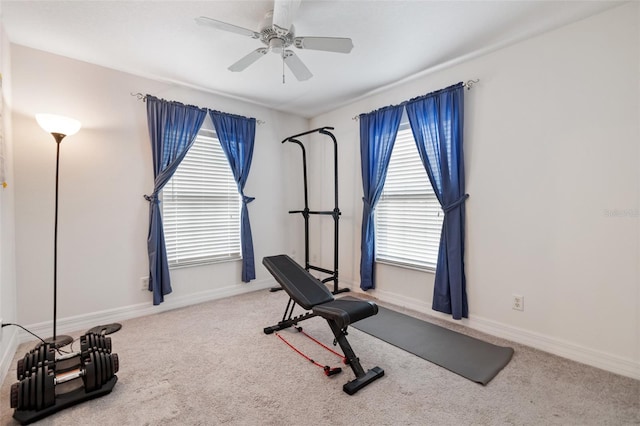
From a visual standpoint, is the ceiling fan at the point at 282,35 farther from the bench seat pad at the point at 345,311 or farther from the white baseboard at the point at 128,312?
the white baseboard at the point at 128,312

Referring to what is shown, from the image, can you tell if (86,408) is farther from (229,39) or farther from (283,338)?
(229,39)

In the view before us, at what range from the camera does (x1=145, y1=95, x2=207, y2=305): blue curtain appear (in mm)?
3174

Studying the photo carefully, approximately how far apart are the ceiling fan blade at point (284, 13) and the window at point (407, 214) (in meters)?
1.90

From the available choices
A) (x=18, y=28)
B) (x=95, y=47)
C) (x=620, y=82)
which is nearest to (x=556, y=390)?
(x=620, y=82)

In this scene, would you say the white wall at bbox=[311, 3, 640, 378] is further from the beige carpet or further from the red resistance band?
the red resistance band

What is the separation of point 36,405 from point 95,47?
2785mm

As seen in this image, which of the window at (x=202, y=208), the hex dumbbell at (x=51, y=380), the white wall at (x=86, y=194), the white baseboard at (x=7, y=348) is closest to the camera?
the hex dumbbell at (x=51, y=380)

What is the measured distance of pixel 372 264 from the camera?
3715mm

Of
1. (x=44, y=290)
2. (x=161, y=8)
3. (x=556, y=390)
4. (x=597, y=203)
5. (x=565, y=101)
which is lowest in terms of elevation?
(x=556, y=390)

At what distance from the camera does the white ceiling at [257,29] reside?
2.09 metres

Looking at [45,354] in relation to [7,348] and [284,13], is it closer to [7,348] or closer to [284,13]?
[7,348]

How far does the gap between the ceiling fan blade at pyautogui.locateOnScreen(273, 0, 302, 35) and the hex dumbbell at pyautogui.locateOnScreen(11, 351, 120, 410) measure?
247 centimetres

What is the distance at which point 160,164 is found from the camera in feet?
10.6

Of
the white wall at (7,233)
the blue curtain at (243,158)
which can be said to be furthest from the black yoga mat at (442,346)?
the white wall at (7,233)
